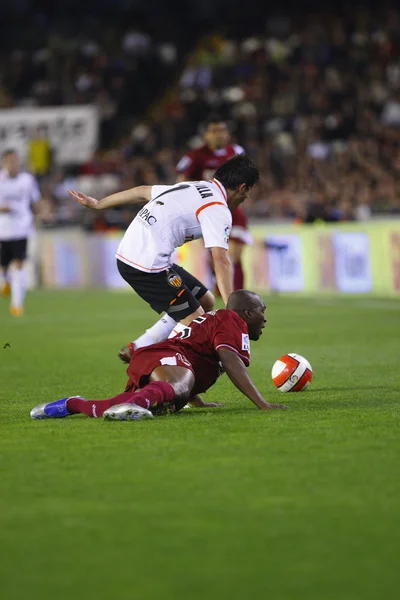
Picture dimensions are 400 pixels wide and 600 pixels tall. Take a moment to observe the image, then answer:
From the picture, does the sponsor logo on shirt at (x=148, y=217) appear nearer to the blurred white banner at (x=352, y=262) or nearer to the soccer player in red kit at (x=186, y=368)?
the soccer player in red kit at (x=186, y=368)

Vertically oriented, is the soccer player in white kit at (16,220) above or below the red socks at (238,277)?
above

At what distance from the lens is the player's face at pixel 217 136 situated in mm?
13398

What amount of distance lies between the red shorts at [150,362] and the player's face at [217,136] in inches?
261

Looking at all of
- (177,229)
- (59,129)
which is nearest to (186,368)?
(177,229)

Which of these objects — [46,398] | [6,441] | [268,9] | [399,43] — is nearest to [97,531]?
[6,441]

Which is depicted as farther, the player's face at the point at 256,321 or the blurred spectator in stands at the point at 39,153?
the blurred spectator in stands at the point at 39,153

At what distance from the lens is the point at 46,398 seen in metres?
8.41

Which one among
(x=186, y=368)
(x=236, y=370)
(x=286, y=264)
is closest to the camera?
(x=236, y=370)

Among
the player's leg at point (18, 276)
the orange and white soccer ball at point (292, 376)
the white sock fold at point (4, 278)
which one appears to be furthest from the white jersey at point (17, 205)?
the orange and white soccer ball at point (292, 376)

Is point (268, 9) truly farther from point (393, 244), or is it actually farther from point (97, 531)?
point (97, 531)

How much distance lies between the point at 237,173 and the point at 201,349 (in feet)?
4.59

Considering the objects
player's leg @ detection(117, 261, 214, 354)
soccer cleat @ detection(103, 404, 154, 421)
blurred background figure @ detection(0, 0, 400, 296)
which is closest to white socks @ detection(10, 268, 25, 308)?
blurred background figure @ detection(0, 0, 400, 296)

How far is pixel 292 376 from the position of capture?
27.4 ft

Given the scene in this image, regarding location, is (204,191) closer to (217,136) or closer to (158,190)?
(158,190)
